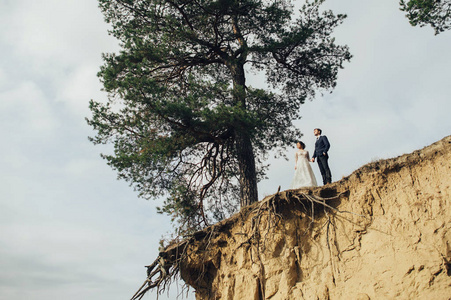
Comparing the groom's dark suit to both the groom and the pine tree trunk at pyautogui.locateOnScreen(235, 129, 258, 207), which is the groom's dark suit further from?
the pine tree trunk at pyautogui.locateOnScreen(235, 129, 258, 207)

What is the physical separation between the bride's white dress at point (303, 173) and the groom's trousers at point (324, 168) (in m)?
0.29

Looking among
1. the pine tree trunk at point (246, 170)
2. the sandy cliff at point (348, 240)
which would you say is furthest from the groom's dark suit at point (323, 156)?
the pine tree trunk at point (246, 170)

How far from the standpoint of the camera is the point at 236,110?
10.5 meters

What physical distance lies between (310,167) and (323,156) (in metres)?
0.57

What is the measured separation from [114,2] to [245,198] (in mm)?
7954

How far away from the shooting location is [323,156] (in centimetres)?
966

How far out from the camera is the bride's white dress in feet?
32.0

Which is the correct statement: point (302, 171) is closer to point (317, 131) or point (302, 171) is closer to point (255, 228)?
point (317, 131)

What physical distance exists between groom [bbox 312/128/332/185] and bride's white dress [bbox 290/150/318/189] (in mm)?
274

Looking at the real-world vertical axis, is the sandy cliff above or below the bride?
below

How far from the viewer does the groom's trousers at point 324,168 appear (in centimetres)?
950

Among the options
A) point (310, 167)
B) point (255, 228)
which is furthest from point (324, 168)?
point (255, 228)

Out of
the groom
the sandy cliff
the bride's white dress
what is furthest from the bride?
the sandy cliff

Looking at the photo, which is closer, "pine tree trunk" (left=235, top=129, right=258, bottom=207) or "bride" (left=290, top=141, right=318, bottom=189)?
"bride" (left=290, top=141, right=318, bottom=189)
